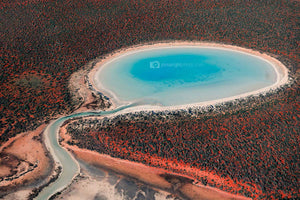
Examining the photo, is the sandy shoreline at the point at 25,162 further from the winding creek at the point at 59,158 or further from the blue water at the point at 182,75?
the blue water at the point at 182,75

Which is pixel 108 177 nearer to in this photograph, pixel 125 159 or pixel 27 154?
pixel 125 159

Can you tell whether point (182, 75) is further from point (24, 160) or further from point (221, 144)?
point (24, 160)

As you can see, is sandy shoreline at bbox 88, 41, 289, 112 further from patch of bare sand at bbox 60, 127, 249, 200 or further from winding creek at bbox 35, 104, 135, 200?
patch of bare sand at bbox 60, 127, 249, 200

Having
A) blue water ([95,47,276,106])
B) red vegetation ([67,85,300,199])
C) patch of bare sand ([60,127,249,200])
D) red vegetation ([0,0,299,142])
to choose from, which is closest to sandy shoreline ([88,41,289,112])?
blue water ([95,47,276,106])

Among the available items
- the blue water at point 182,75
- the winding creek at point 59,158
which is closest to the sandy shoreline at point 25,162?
the winding creek at point 59,158

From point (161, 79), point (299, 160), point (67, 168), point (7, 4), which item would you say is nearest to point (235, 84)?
point (161, 79)

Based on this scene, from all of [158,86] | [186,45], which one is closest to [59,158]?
[158,86]

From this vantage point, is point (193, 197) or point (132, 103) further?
point (132, 103)
